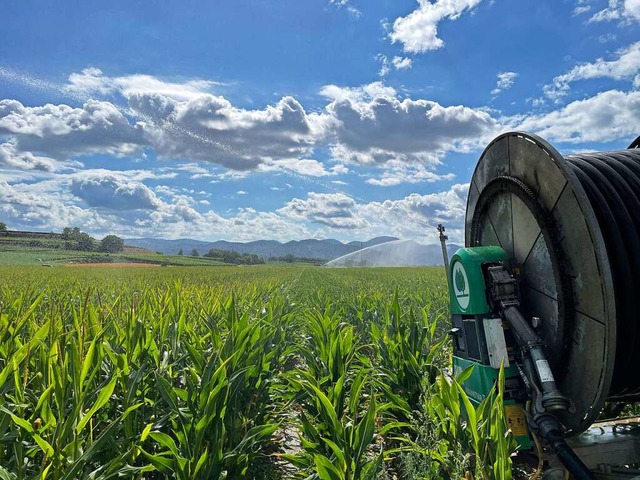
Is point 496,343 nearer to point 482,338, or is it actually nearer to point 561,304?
point 482,338

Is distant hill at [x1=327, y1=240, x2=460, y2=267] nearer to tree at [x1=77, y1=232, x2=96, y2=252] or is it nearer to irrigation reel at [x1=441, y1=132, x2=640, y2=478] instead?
tree at [x1=77, y1=232, x2=96, y2=252]

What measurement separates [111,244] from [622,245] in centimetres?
10748

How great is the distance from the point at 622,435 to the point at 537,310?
2.92 ft

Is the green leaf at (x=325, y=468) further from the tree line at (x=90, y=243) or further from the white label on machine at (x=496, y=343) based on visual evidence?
the tree line at (x=90, y=243)

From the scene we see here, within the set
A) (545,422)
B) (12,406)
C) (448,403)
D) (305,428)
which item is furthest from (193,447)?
(545,422)

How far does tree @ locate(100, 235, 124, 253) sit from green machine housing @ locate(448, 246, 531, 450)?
3956 inches

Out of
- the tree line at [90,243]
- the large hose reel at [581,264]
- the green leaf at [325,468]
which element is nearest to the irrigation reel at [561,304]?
the large hose reel at [581,264]

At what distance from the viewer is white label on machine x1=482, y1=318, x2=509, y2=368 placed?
287cm

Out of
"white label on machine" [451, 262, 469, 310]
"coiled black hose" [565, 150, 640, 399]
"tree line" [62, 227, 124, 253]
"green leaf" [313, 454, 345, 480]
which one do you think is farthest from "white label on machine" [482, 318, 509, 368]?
"tree line" [62, 227, 124, 253]

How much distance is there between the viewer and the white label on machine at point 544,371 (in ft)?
8.43

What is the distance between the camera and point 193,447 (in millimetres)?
2498

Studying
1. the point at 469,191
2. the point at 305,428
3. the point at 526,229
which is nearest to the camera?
the point at 305,428

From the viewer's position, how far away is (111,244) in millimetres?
98688

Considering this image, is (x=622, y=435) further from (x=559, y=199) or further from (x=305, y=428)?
(x=305, y=428)
